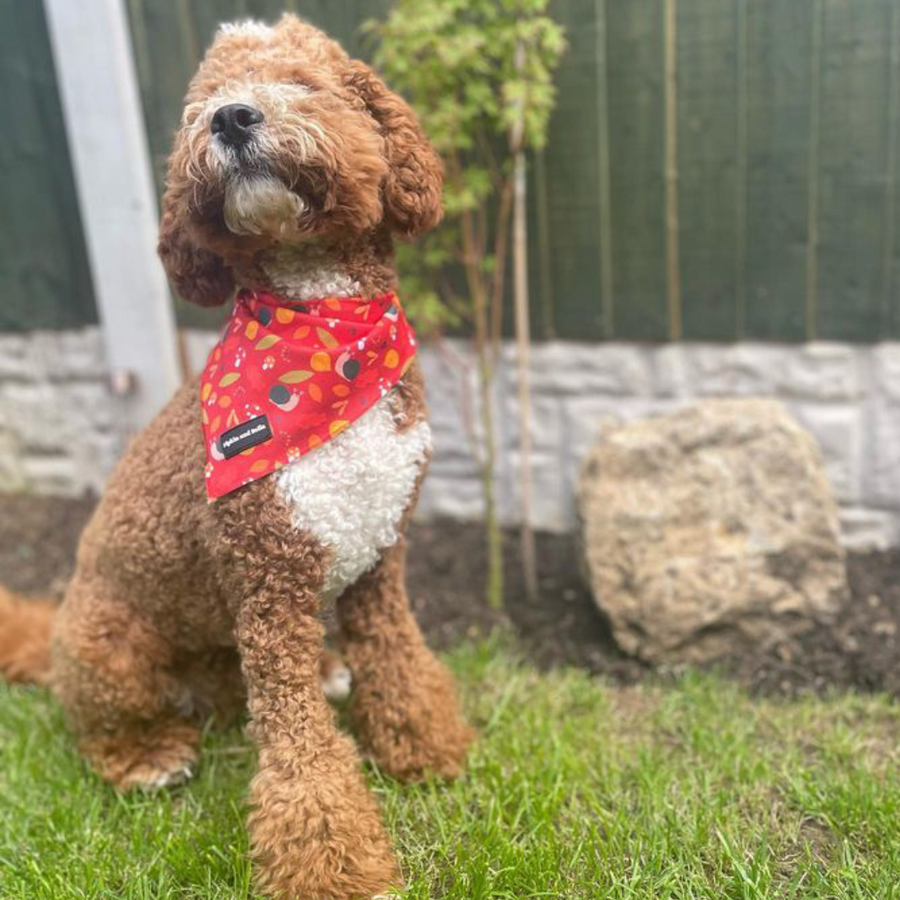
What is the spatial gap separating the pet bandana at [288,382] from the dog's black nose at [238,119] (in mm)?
414

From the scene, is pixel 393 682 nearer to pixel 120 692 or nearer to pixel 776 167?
pixel 120 692

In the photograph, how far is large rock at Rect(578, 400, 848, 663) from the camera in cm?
303

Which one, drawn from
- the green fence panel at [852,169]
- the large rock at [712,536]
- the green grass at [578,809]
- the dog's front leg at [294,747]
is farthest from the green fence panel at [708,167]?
the dog's front leg at [294,747]

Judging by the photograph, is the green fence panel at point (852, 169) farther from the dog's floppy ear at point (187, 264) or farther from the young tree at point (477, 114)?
the dog's floppy ear at point (187, 264)

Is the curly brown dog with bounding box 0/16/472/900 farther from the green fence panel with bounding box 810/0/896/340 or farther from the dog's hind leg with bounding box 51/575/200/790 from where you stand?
the green fence panel with bounding box 810/0/896/340

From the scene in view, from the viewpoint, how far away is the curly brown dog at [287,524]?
6.07ft

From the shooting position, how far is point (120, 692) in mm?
2379

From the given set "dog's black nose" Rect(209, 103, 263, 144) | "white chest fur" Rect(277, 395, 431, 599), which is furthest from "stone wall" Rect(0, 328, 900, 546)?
"dog's black nose" Rect(209, 103, 263, 144)

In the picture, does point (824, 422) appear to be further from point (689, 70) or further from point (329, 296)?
point (329, 296)

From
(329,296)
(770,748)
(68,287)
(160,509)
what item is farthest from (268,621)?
(68,287)

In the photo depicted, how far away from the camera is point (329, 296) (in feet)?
6.84

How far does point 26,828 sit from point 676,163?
2869 mm

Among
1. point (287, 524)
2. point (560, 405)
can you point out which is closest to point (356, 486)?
point (287, 524)

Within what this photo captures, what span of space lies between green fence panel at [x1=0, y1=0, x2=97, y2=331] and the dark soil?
0.96m
